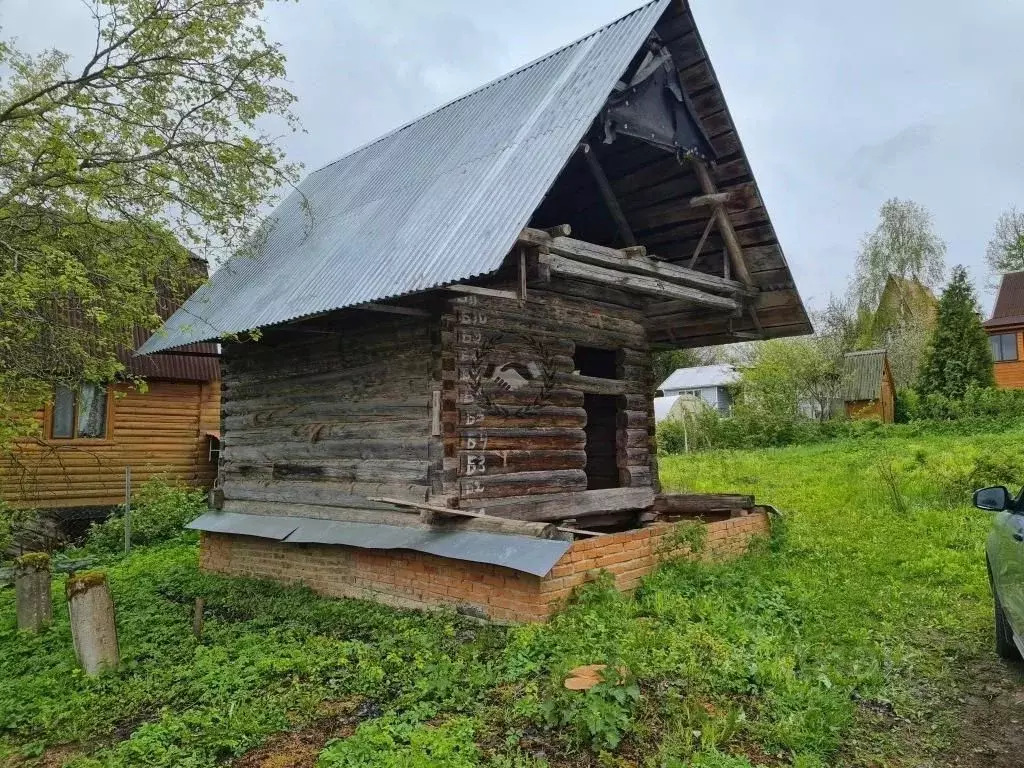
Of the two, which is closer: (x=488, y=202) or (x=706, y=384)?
(x=488, y=202)

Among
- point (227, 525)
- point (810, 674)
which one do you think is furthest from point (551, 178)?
point (227, 525)

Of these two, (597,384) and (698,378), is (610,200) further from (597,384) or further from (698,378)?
(698,378)

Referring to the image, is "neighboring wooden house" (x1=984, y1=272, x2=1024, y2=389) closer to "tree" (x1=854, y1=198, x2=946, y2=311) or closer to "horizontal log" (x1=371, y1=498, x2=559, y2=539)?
"tree" (x1=854, y1=198, x2=946, y2=311)

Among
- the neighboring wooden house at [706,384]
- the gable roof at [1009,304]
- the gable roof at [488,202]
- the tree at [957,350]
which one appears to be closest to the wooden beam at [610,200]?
the gable roof at [488,202]

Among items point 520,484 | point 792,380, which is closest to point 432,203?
point 520,484

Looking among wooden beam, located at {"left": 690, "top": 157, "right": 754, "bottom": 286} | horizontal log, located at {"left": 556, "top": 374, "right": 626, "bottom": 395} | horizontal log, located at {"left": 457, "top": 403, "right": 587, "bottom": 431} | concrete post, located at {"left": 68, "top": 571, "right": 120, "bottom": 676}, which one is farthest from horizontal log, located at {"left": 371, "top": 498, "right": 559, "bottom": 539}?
wooden beam, located at {"left": 690, "top": 157, "right": 754, "bottom": 286}

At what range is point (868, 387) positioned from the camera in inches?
1246

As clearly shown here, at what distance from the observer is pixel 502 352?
832 centimetres

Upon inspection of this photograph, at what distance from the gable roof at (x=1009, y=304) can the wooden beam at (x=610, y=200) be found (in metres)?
27.8

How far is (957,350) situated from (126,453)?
27573 mm

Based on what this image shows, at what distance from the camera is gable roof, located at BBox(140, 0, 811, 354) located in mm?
7164

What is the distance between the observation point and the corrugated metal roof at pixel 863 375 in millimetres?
31344

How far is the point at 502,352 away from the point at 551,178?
7.31 ft

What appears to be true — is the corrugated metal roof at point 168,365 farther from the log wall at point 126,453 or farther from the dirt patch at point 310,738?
the dirt patch at point 310,738
